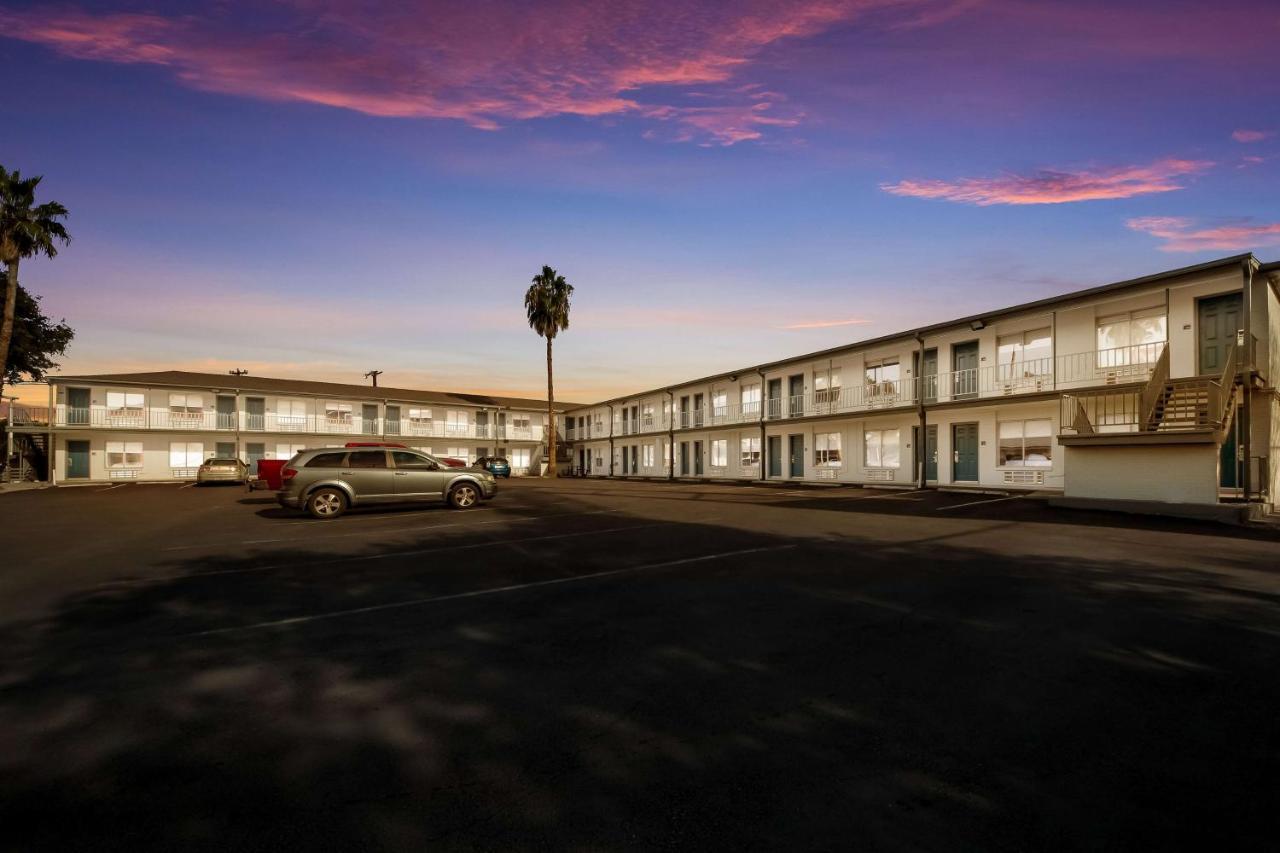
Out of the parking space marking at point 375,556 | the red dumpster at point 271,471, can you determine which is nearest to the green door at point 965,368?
the parking space marking at point 375,556

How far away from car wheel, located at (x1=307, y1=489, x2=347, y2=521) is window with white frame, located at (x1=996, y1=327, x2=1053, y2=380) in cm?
2242

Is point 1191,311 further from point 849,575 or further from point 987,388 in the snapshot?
point 849,575

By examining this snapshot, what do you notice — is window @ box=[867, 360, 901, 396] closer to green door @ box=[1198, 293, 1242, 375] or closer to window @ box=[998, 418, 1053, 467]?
window @ box=[998, 418, 1053, 467]

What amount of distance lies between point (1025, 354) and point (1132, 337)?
10.6ft

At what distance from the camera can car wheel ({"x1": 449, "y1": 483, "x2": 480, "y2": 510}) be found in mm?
17125

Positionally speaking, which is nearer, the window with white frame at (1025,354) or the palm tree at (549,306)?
the window with white frame at (1025,354)

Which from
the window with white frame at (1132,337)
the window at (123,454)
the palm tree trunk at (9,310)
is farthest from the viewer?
the window at (123,454)

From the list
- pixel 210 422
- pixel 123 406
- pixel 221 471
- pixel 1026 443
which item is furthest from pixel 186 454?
pixel 1026 443

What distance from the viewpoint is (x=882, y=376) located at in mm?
27453

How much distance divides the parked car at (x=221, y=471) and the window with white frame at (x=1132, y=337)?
39.0m

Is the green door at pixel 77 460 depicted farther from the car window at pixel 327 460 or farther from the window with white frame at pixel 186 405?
the car window at pixel 327 460

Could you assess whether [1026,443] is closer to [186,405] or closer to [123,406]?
[186,405]

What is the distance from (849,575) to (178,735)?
22.4 feet

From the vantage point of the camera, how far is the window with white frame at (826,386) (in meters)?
29.4
